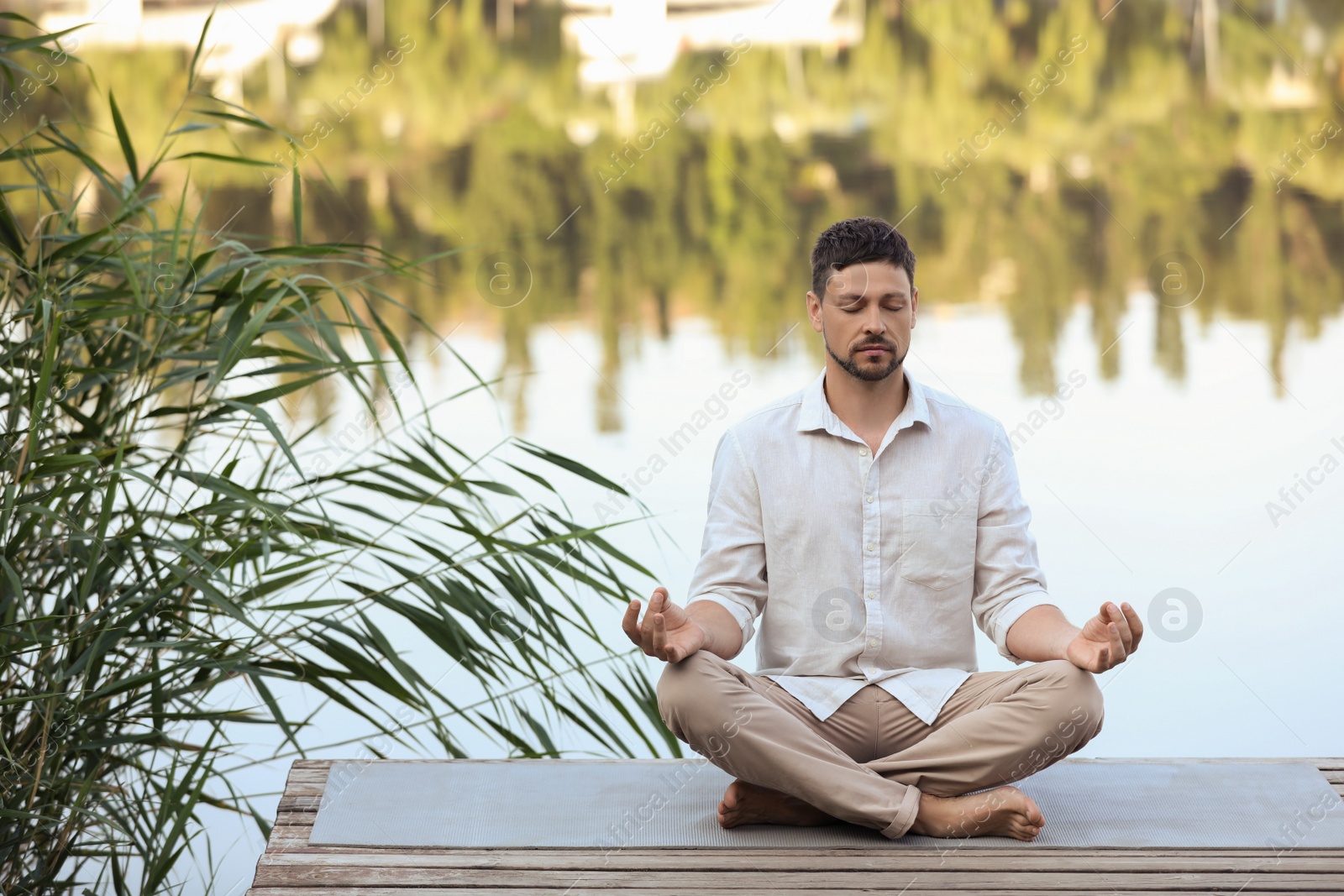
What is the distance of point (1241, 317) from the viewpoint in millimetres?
6855

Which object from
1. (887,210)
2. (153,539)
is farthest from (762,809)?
(887,210)

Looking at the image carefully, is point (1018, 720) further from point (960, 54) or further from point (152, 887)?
point (960, 54)

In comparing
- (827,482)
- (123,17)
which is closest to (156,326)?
(827,482)

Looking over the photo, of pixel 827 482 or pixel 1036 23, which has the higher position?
pixel 1036 23

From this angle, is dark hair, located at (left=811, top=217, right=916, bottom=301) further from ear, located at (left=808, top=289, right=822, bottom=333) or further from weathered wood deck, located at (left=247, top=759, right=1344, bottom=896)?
weathered wood deck, located at (left=247, top=759, right=1344, bottom=896)

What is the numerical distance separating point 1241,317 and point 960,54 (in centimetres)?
178

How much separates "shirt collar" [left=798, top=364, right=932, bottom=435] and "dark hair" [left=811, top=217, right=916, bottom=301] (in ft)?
0.52

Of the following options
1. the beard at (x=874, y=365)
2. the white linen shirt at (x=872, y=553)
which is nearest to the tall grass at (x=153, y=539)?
the white linen shirt at (x=872, y=553)

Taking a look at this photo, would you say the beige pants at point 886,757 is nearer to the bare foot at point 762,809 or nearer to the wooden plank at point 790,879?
the bare foot at point 762,809

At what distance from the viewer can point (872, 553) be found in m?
2.37

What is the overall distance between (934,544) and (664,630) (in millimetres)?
500

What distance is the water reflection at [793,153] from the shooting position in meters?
6.63

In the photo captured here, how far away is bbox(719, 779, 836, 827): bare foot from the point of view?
223 centimetres

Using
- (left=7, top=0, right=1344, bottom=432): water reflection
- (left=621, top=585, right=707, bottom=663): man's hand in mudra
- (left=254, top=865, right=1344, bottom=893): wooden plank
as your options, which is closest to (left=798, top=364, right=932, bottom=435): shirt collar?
(left=621, top=585, right=707, bottom=663): man's hand in mudra
